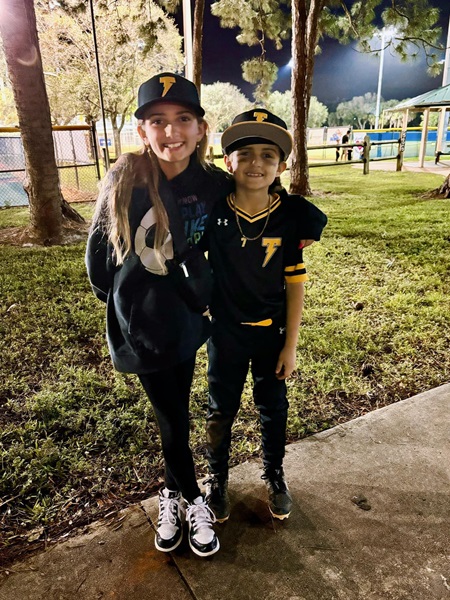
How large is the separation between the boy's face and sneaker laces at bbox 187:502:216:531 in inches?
51.8

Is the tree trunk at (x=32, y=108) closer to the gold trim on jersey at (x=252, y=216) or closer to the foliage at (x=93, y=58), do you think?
the gold trim on jersey at (x=252, y=216)

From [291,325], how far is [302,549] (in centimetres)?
89

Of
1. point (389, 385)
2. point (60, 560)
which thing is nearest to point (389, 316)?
point (389, 385)

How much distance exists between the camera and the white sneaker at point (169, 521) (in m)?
1.88

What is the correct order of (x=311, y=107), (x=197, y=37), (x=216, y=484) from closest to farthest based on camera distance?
1. (x=216, y=484)
2. (x=197, y=37)
3. (x=311, y=107)

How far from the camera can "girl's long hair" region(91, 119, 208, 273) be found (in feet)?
5.38

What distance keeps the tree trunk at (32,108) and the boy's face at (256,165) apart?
5727 mm

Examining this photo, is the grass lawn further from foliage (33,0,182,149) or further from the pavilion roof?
foliage (33,0,182,149)

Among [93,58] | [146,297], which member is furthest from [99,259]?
[93,58]

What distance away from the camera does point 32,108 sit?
6.55 m

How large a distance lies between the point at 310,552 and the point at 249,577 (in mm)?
266

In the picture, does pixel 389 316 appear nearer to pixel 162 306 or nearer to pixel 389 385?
pixel 389 385

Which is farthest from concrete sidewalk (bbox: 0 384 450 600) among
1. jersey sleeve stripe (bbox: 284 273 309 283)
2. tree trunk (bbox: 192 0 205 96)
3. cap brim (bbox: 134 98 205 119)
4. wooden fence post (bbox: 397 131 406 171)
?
wooden fence post (bbox: 397 131 406 171)

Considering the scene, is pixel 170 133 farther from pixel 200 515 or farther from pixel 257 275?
pixel 200 515
